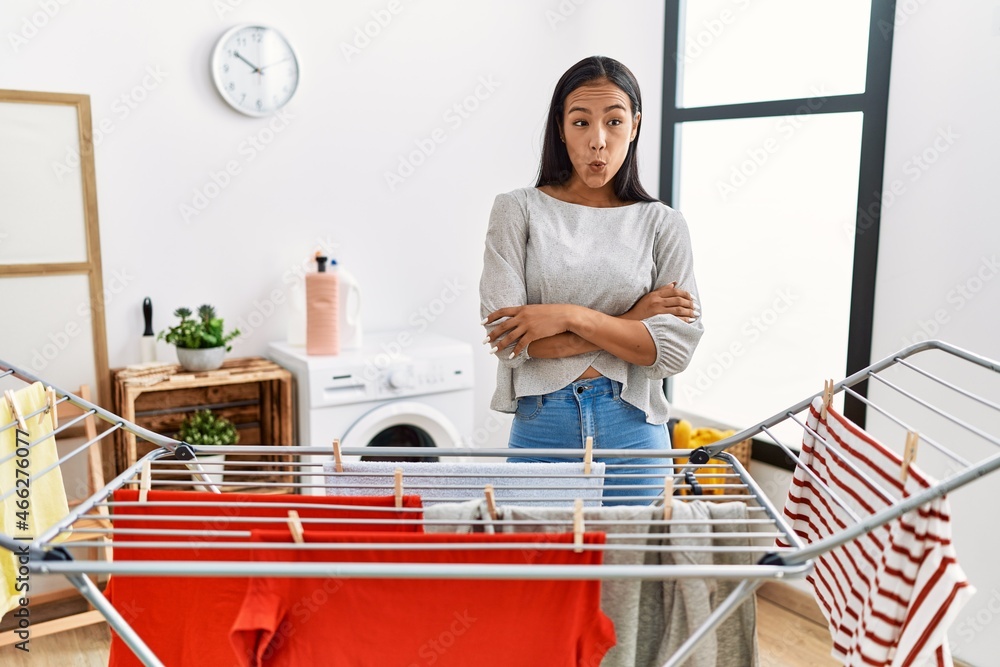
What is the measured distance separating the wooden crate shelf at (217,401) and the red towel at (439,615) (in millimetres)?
1974

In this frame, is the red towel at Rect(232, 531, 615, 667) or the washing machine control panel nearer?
the red towel at Rect(232, 531, 615, 667)

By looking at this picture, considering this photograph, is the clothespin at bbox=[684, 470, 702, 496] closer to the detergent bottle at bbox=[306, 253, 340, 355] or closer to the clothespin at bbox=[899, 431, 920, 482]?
the clothespin at bbox=[899, 431, 920, 482]

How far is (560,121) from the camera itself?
186 cm

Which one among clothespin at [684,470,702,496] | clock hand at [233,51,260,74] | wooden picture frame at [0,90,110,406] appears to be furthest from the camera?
clock hand at [233,51,260,74]

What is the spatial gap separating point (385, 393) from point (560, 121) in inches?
63.9

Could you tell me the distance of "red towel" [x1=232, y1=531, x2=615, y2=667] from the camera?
118 centimetres

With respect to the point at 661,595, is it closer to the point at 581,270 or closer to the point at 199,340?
the point at 581,270

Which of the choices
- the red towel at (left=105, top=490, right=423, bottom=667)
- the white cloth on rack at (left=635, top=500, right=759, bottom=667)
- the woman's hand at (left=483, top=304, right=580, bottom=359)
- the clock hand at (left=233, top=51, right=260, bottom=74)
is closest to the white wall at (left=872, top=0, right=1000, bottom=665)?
the woman's hand at (left=483, top=304, right=580, bottom=359)

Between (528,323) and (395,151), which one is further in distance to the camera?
(395,151)

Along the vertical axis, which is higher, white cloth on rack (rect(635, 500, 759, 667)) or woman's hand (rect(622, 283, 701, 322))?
woman's hand (rect(622, 283, 701, 322))

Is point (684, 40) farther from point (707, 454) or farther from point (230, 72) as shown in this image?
point (707, 454)

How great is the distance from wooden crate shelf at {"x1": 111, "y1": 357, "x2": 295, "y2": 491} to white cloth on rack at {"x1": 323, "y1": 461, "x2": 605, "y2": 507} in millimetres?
1717

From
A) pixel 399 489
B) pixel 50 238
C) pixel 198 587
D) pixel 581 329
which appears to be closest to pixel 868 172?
pixel 581 329

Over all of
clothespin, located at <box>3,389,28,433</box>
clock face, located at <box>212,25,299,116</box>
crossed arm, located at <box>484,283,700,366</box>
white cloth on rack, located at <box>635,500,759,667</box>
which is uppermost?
clock face, located at <box>212,25,299,116</box>
